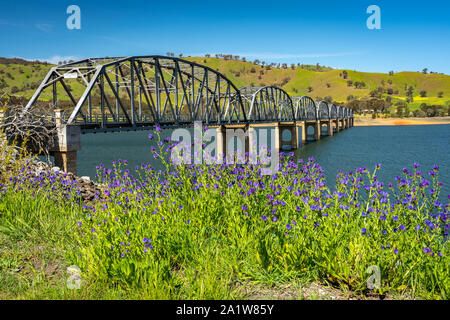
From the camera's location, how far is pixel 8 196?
8.27 meters

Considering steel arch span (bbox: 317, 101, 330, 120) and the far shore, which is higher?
steel arch span (bbox: 317, 101, 330, 120)

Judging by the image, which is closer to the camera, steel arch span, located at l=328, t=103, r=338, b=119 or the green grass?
the green grass

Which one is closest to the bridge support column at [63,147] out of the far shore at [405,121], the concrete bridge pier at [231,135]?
the concrete bridge pier at [231,135]

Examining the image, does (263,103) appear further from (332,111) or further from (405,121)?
(405,121)

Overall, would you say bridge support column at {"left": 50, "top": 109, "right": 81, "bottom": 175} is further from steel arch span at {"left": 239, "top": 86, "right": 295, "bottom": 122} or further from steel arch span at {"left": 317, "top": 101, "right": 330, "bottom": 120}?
steel arch span at {"left": 317, "top": 101, "right": 330, "bottom": 120}

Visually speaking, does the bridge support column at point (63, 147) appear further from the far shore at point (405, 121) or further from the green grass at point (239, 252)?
the far shore at point (405, 121)

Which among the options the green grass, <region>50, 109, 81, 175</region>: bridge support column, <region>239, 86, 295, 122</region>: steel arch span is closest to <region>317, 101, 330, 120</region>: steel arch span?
<region>239, 86, 295, 122</region>: steel arch span

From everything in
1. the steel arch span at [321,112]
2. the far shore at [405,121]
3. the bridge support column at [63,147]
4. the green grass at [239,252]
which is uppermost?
the steel arch span at [321,112]

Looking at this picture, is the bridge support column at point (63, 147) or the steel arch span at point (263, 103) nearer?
the bridge support column at point (63, 147)

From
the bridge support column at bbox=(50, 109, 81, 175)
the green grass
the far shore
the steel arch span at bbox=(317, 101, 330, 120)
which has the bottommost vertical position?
the green grass

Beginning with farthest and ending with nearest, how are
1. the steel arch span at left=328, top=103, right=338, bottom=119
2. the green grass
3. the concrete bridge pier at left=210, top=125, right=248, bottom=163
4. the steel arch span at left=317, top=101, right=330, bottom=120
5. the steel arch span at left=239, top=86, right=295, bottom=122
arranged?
1. the steel arch span at left=328, top=103, right=338, bottom=119
2. the steel arch span at left=317, top=101, right=330, bottom=120
3. the steel arch span at left=239, top=86, right=295, bottom=122
4. the concrete bridge pier at left=210, top=125, right=248, bottom=163
5. the green grass

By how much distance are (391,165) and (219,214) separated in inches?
1665

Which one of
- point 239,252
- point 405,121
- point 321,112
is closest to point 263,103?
point 321,112

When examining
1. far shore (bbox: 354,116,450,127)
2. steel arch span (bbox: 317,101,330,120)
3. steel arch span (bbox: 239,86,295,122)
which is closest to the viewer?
steel arch span (bbox: 239,86,295,122)
